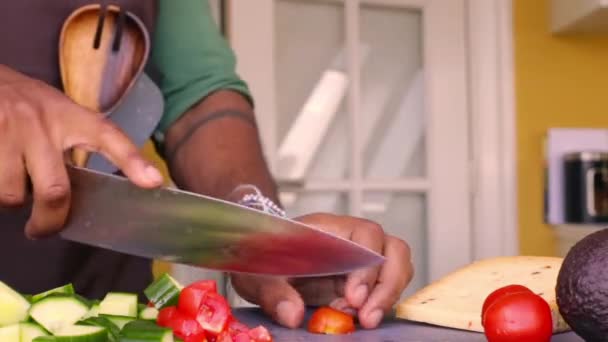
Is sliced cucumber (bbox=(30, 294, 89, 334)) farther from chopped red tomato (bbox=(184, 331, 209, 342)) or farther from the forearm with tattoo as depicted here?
the forearm with tattoo

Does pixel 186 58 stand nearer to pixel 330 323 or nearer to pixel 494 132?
pixel 330 323

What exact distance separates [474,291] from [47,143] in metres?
0.47

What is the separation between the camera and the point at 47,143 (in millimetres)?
641

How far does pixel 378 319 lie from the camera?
2.67ft

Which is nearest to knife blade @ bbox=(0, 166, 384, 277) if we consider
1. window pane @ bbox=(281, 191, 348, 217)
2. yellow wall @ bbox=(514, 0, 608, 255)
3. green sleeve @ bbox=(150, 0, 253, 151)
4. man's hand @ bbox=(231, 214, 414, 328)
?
man's hand @ bbox=(231, 214, 414, 328)

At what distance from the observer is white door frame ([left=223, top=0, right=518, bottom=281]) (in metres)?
2.47

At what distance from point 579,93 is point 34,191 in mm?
2177

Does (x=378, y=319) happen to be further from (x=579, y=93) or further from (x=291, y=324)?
(x=579, y=93)

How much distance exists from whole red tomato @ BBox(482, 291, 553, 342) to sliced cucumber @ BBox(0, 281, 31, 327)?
370 millimetres

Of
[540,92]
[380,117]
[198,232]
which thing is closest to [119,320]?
[198,232]

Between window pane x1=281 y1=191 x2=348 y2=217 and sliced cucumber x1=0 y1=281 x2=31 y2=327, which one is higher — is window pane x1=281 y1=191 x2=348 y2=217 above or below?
below

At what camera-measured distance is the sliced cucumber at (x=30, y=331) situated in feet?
1.94

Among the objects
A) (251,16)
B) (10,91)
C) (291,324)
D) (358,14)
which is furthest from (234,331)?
(358,14)

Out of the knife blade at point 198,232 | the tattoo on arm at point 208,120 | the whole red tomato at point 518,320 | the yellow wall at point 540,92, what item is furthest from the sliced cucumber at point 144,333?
the yellow wall at point 540,92
